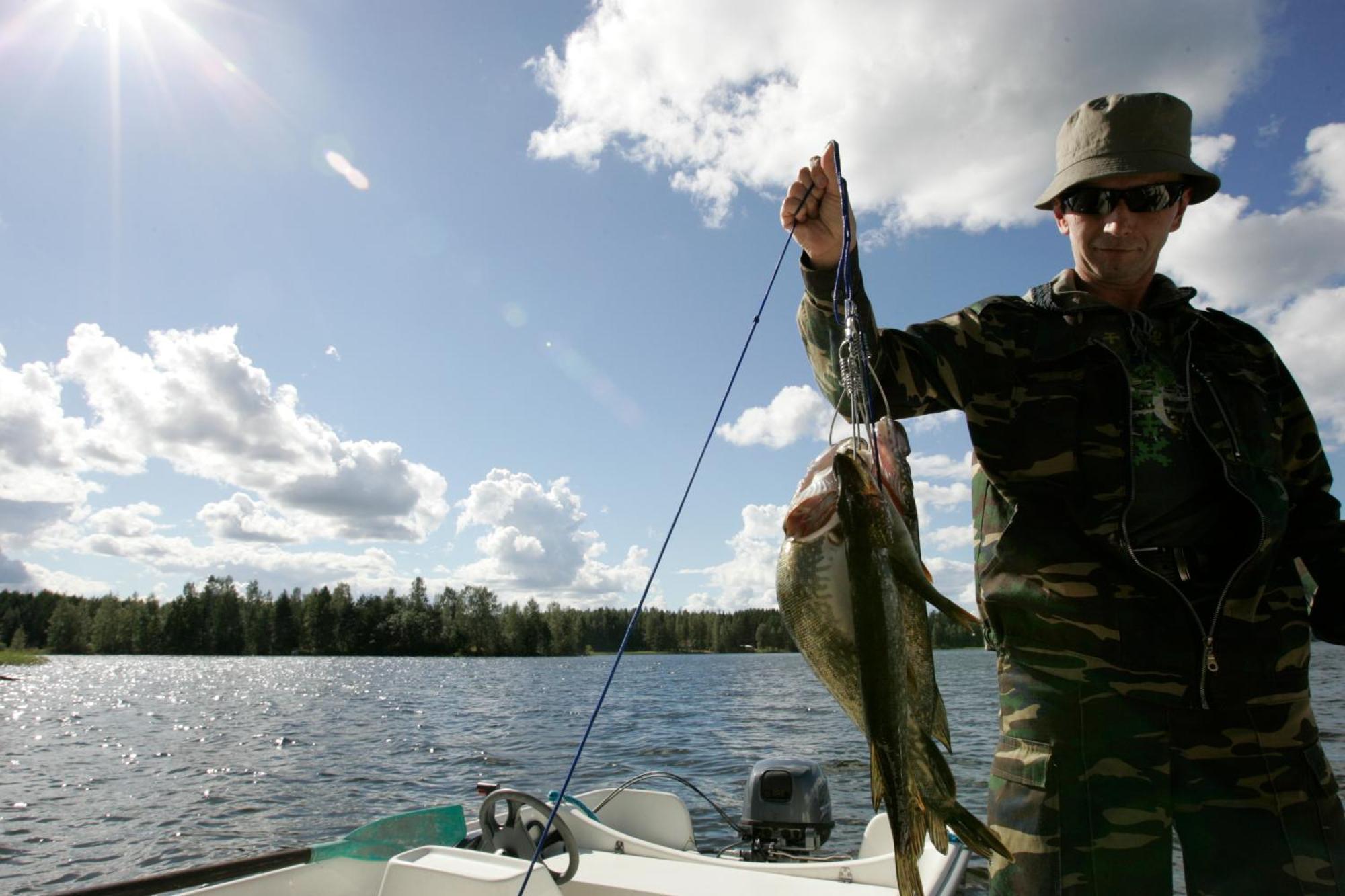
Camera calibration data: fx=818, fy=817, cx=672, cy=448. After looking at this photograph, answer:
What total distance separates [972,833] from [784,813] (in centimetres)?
570

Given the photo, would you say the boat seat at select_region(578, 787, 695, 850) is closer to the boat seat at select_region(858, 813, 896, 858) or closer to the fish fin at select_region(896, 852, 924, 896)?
the boat seat at select_region(858, 813, 896, 858)

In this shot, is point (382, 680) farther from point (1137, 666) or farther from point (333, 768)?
point (1137, 666)

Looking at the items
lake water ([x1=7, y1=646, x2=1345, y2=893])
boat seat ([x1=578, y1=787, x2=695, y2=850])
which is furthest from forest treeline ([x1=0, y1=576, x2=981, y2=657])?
boat seat ([x1=578, y1=787, x2=695, y2=850])

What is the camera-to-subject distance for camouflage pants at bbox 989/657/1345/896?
7.12ft

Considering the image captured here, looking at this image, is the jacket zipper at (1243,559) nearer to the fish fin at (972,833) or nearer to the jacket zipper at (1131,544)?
the jacket zipper at (1131,544)

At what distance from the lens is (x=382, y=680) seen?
60.2 metres

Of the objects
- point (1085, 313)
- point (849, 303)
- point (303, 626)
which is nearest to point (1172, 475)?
point (1085, 313)

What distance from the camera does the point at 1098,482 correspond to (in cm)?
240

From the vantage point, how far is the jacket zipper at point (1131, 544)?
227 cm

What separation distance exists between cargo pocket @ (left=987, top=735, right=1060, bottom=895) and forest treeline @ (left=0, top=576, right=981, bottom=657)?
347 ft

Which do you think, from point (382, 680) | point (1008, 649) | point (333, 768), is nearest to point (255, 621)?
point (382, 680)

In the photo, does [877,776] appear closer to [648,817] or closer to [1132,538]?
[1132,538]

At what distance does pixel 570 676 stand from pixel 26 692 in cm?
3555

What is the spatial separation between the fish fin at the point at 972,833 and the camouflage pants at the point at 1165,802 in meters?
0.71
